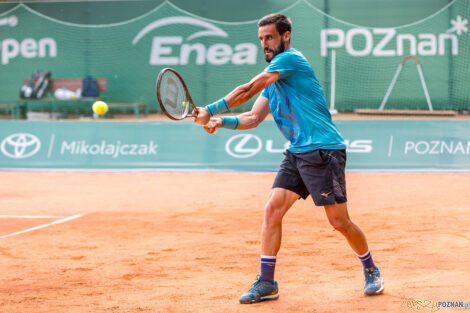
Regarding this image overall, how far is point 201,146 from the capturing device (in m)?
11.8

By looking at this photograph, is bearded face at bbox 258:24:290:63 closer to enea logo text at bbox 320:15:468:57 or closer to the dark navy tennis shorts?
the dark navy tennis shorts

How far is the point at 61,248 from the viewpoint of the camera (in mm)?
6141

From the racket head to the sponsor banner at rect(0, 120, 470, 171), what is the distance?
686 centimetres

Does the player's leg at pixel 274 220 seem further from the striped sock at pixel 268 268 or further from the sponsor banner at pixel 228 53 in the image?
the sponsor banner at pixel 228 53

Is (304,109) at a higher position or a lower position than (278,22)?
lower

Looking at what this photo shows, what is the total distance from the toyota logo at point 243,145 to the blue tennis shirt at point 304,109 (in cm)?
718

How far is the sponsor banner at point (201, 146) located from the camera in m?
11.2

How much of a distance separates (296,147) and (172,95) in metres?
0.97

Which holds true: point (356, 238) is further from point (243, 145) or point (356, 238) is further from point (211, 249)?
point (243, 145)

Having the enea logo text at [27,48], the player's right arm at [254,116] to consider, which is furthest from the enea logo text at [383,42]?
the player's right arm at [254,116]

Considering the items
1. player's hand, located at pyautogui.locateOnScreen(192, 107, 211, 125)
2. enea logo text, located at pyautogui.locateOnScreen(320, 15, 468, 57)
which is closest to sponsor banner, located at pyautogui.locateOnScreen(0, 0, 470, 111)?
enea logo text, located at pyautogui.locateOnScreen(320, 15, 468, 57)

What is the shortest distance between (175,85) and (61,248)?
2.44m

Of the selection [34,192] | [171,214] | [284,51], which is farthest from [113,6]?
[284,51]

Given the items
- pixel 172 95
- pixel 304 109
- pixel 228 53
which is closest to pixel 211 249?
pixel 172 95
